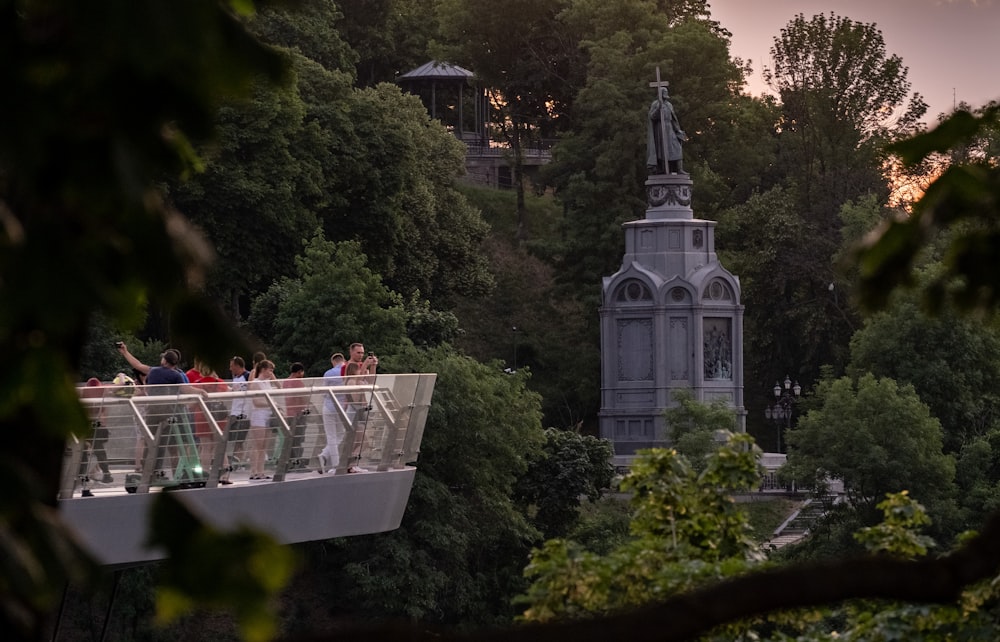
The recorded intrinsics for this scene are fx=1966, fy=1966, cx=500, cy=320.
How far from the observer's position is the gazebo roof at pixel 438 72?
67.9m

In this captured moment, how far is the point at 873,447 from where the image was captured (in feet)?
135

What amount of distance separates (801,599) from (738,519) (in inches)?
313

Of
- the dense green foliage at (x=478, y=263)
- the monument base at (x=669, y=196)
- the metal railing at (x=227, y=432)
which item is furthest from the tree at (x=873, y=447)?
the metal railing at (x=227, y=432)

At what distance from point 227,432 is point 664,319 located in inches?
1199

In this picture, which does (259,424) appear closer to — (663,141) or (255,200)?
(255,200)

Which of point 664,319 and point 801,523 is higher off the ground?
point 664,319

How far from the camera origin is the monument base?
45656mm

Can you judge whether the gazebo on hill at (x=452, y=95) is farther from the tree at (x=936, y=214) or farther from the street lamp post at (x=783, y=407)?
the tree at (x=936, y=214)

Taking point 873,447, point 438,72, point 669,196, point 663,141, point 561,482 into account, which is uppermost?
point 438,72

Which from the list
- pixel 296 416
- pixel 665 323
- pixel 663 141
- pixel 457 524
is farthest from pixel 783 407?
pixel 296 416

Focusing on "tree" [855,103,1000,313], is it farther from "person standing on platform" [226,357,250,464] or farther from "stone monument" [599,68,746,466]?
"stone monument" [599,68,746,466]

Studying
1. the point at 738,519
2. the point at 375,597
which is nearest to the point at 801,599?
the point at 738,519

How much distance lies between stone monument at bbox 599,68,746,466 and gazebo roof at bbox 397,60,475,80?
2204cm

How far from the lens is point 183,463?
48.0 ft
